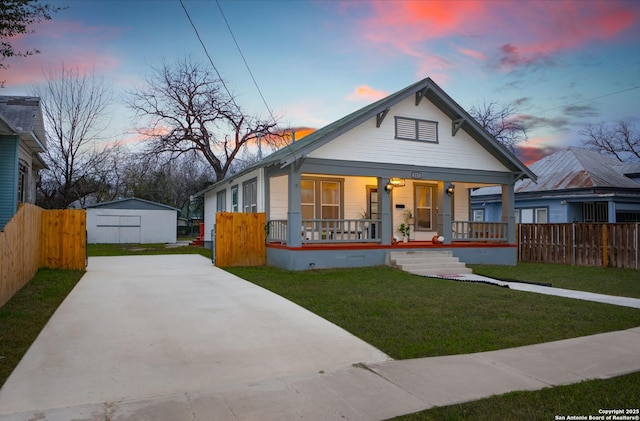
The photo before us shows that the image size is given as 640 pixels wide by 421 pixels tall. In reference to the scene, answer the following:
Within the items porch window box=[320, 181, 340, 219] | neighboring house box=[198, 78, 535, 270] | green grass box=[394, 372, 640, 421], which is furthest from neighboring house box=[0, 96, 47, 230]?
green grass box=[394, 372, 640, 421]

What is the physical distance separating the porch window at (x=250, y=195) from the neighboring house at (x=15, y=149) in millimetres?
7272

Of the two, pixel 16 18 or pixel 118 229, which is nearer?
pixel 16 18

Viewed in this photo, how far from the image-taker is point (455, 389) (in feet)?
13.9

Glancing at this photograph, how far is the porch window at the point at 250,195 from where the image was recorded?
17.1 m

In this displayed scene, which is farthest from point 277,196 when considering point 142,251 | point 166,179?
point 166,179

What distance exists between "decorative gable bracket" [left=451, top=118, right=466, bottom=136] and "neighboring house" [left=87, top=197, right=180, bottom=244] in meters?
21.9

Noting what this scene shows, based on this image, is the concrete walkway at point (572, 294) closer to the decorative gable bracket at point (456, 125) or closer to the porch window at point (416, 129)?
the porch window at point (416, 129)

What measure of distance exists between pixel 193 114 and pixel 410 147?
24738 millimetres

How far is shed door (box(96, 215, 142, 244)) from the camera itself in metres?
29.4

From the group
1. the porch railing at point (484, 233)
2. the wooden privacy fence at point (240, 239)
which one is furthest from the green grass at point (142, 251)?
the porch railing at point (484, 233)

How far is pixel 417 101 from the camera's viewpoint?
15703 mm

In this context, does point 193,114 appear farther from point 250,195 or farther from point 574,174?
point 574,174

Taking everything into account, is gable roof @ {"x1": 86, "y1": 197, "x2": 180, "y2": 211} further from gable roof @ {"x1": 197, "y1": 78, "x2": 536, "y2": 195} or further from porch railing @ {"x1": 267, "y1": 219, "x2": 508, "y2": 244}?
porch railing @ {"x1": 267, "y1": 219, "x2": 508, "y2": 244}

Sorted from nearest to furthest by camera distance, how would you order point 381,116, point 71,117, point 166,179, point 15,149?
1. point 15,149
2. point 381,116
3. point 71,117
4. point 166,179
